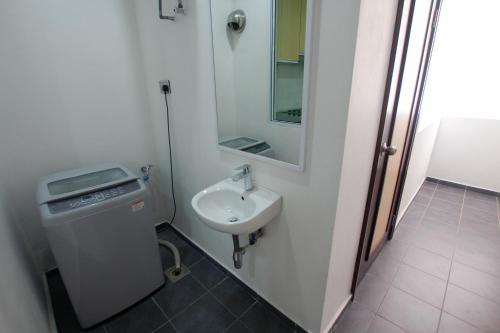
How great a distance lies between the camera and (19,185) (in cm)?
Result: 159

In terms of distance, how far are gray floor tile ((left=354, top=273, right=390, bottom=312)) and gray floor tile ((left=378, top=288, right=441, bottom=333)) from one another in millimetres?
36

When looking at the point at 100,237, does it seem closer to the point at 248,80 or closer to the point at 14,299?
the point at 14,299

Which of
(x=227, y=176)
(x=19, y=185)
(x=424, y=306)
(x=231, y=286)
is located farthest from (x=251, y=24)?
(x=424, y=306)

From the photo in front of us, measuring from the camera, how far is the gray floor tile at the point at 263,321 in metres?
1.43

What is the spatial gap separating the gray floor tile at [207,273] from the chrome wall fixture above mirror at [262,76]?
3.30ft

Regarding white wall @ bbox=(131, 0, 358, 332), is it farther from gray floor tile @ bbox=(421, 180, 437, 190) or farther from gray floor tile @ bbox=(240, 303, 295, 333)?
gray floor tile @ bbox=(421, 180, 437, 190)

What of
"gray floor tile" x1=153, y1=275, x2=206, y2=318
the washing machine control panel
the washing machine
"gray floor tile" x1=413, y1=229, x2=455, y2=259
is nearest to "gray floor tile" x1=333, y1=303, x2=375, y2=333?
"gray floor tile" x1=153, y1=275, x2=206, y2=318

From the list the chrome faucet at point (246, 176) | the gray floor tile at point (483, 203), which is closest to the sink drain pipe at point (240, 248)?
the chrome faucet at point (246, 176)

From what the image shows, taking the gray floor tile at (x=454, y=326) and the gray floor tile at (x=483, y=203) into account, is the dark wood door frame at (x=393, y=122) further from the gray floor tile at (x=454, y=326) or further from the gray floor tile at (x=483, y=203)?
the gray floor tile at (x=483, y=203)

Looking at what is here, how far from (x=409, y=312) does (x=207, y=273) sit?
1.39m

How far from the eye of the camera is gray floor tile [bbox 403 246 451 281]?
1864 mm

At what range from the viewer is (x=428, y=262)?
1966mm

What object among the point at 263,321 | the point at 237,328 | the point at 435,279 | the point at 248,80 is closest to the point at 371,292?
the point at 435,279

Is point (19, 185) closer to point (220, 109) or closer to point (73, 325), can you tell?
point (73, 325)
